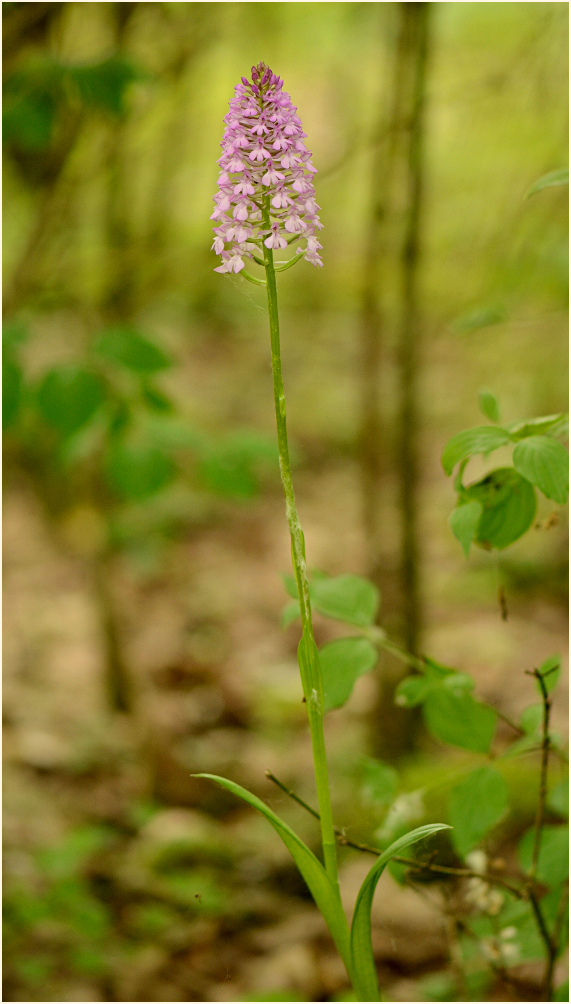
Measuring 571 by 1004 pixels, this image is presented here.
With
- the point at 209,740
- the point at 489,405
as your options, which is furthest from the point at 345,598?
the point at 209,740

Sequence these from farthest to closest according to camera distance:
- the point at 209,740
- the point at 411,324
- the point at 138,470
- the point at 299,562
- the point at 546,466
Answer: the point at 209,740 < the point at 411,324 < the point at 138,470 < the point at 546,466 < the point at 299,562

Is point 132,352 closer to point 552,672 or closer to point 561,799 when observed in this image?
point 552,672

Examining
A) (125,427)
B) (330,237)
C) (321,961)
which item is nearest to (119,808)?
(321,961)

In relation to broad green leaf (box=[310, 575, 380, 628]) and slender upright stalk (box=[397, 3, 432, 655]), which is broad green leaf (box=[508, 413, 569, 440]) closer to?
broad green leaf (box=[310, 575, 380, 628])

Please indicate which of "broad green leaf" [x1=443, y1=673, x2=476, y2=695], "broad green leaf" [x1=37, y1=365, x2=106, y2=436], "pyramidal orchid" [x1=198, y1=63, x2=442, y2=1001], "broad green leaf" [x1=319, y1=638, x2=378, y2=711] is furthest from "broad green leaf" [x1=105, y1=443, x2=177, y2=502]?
"pyramidal orchid" [x1=198, y1=63, x2=442, y2=1001]

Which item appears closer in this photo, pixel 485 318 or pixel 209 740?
pixel 485 318

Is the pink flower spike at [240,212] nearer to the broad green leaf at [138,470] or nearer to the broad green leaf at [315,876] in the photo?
the broad green leaf at [315,876]

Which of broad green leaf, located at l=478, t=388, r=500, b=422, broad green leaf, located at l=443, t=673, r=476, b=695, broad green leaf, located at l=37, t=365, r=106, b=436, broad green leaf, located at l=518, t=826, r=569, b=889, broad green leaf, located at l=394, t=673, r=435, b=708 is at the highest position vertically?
broad green leaf, located at l=37, t=365, r=106, b=436

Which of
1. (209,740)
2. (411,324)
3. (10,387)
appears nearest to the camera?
(10,387)
